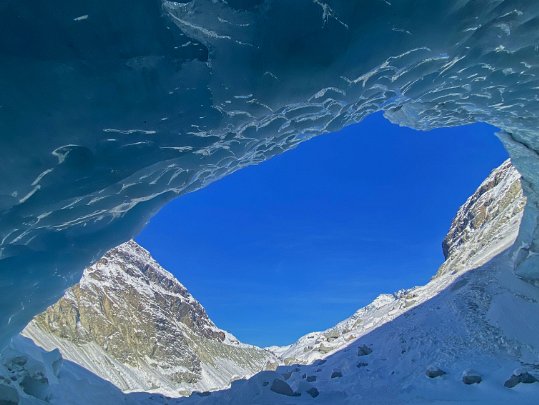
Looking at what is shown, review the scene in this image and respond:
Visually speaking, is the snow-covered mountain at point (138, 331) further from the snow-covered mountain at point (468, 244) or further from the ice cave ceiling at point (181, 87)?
the ice cave ceiling at point (181, 87)

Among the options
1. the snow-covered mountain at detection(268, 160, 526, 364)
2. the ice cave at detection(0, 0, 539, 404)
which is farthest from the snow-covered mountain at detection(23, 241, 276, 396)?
the ice cave at detection(0, 0, 539, 404)

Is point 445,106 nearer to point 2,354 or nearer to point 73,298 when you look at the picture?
point 2,354

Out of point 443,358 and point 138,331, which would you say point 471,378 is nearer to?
point 443,358

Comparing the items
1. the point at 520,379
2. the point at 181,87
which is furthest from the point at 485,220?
the point at 181,87

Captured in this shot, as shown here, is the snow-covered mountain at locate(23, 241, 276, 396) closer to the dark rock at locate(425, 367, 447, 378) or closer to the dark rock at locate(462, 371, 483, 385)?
the dark rock at locate(425, 367, 447, 378)

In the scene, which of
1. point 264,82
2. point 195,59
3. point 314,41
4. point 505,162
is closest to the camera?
point 195,59

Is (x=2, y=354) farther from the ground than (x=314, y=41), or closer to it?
closer to it

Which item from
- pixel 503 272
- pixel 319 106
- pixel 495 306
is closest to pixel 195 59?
pixel 319 106
